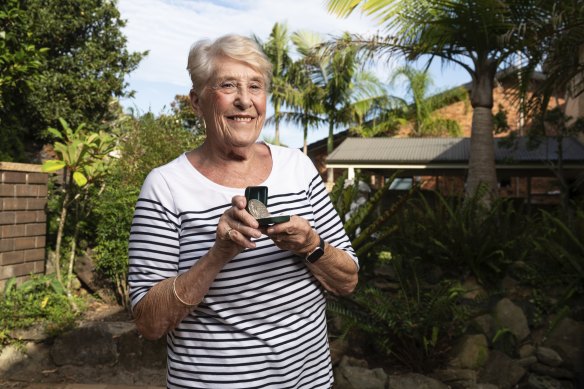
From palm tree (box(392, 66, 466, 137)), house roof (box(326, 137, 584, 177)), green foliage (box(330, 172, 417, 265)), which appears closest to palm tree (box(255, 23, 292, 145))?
palm tree (box(392, 66, 466, 137))

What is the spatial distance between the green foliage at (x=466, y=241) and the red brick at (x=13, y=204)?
464 cm

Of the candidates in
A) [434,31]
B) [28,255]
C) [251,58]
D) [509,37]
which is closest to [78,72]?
[28,255]

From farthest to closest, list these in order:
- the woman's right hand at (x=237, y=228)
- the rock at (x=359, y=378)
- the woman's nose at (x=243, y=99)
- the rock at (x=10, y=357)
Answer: the rock at (x=10, y=357) → the rock at (x=359, y=378) → the woman's nose at (x=243, y=99) → the woman's right hand at (x=237, y=228)

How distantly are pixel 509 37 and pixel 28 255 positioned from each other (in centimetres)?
727

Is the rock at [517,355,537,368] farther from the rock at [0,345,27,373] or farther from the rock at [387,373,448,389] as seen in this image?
the rock at [0,345,27,373]

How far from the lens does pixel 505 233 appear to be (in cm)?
651

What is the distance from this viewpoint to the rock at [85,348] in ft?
17.9

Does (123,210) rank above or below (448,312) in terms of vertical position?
above

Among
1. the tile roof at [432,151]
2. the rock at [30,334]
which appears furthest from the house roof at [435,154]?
the rock at [30,334]

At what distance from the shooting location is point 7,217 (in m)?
6.72

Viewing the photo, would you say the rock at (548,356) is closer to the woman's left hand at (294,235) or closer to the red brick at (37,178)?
the woman's left hand at (294,235)

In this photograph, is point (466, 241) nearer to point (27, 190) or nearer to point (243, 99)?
point (243, 99)

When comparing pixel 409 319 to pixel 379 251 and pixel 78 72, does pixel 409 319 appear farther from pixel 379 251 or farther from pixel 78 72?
pixel 78 72

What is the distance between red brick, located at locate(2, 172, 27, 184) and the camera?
6.71 m
